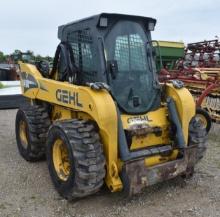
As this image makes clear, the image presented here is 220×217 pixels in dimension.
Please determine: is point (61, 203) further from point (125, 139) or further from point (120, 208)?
point (125, 139)

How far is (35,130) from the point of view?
525 centimetres

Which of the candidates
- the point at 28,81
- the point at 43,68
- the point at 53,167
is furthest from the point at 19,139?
the point at 53,167

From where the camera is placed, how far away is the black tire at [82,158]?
3.79 meters

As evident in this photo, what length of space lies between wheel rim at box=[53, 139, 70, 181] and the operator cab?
846 mm

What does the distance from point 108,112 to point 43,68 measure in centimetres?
230

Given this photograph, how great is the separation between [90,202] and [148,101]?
56.3 inches

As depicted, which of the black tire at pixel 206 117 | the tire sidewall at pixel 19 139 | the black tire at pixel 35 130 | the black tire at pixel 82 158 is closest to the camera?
the black tire at pixel 82 158

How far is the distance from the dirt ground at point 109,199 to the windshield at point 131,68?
42.3 inches

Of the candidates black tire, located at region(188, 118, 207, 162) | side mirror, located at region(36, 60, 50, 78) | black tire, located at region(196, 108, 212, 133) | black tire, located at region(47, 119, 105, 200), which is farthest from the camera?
black tire, located at region(196, 108, 212, 133)

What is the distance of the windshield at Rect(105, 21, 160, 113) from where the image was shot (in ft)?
14.2

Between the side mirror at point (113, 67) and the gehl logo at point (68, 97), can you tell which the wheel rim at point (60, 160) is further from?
the side mirror at point (113, 67)

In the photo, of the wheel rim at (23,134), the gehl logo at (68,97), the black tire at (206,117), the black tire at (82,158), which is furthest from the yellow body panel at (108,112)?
the black tire at (206,117)

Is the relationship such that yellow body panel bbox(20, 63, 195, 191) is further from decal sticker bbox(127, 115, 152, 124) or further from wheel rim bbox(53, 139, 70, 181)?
wheel rim bbox(53, 139, 70, 181)

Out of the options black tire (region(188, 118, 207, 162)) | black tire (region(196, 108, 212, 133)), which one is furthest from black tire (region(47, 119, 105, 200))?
black tire (region(196, 108, 212, 133))
